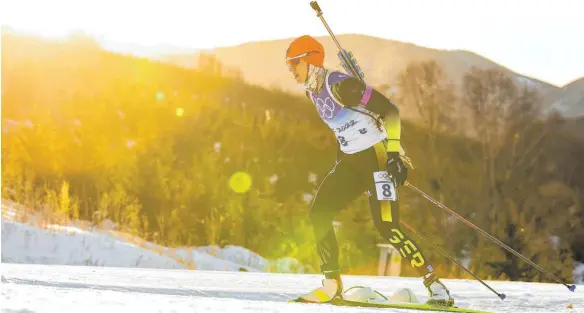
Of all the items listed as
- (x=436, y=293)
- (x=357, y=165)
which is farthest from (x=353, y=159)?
(x=436, y=293)

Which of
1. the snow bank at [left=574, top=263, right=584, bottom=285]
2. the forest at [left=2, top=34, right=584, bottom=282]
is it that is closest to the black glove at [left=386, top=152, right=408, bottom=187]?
the forest at [left=2, top=34, right=584, bottom=282]

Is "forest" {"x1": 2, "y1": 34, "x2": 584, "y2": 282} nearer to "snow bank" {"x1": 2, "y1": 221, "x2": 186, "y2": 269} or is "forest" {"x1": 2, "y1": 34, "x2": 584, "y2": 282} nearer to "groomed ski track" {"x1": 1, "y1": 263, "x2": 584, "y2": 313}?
"snow bank" {"x1": 2, "y1": 221, "x2": 186, "y2": 269}

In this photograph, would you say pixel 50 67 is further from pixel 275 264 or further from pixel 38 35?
pixel 275 264

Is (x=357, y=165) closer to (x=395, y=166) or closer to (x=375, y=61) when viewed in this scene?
(x=395, y=166)

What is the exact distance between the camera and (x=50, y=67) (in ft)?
41.2

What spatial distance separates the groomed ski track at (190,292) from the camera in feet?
8.25

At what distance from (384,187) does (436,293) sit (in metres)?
0.55

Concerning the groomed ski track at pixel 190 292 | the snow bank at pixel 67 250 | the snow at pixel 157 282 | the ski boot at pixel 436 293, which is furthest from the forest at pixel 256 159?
the ski boot at pixel 436 293

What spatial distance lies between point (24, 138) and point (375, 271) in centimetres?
529

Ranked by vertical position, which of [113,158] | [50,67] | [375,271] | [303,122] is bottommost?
[375,271]

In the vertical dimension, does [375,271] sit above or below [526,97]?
below

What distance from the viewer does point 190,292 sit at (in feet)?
11.9

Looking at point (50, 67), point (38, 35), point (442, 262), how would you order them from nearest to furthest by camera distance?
point (442, 262) → point (50, 67) → point (38, 35)

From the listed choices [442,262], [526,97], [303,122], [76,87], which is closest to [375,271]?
[442,262]
